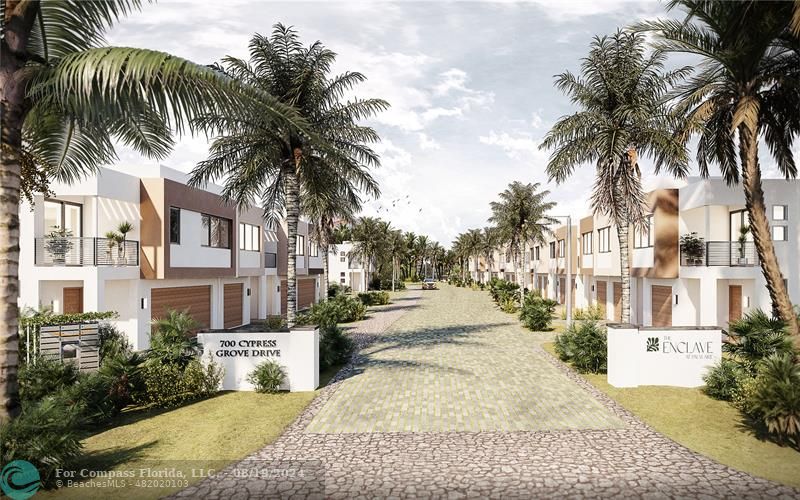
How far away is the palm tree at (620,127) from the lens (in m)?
15.6

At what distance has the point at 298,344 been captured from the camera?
12828 mm

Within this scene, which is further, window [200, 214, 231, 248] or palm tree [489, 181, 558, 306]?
palm tree [489, 181, 558, 306]

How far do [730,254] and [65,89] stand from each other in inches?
892

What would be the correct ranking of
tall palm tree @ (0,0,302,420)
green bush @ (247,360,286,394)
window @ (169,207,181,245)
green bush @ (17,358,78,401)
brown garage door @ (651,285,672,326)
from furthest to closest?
1. brown garage door @ (651,285,672,326)
2. window @ (169,207,181,245)
3. green bush @ (247,360,286,394)
4. green bush @ (17,358,78,401)
5. tall palm tree @ (0,0,302,420)

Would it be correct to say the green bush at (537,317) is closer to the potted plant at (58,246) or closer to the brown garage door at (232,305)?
the brown garage door at (232,305)

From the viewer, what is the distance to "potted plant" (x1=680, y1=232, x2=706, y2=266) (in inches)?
813

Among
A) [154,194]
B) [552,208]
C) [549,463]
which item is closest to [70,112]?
[549,463]

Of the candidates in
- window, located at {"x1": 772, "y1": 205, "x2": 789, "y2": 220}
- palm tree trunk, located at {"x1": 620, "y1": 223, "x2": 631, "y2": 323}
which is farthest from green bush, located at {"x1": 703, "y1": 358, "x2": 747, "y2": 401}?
window, located at {"x1": 772, "y1": 205, "x2": 789, "y2": 220}

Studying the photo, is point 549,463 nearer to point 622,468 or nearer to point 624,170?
point 622,468

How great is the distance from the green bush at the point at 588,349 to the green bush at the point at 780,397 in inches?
230

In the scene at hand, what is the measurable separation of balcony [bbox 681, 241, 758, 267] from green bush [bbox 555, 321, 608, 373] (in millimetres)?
8155

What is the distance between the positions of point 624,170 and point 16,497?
17520 mm

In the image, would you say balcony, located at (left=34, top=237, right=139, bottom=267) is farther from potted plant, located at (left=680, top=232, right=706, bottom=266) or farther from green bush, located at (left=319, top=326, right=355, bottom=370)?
potted plant, located at (left=680, top=232, right=706, bottom=266)

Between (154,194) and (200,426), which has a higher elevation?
(154,194)
